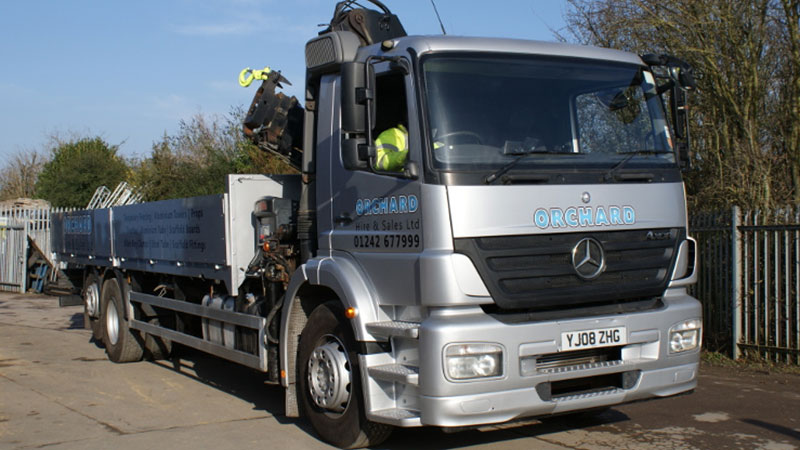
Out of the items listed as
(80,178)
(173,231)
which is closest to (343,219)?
(173,231)

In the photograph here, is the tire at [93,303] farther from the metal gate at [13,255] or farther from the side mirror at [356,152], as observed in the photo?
the metal gate at [13,255]

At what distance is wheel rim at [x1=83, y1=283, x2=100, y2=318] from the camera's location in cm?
1089

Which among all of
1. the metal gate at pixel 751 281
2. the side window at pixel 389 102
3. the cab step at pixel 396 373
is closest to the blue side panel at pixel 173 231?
the side window at pixel 389 102

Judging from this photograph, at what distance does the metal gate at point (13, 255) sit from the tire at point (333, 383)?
1680 cm

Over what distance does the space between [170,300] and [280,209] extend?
2349mm

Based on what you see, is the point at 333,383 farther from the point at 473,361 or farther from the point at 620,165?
the point at 620,165

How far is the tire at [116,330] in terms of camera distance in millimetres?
9914

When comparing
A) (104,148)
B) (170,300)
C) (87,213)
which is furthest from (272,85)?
(104,148)

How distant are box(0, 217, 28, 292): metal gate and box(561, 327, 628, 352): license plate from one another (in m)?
18.4

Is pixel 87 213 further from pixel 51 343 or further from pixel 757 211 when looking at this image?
pixel 757 211

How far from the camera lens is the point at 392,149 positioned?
545 cm

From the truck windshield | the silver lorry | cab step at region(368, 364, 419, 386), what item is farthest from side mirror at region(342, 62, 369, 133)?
cab step at region(368, 364, 419, 386)

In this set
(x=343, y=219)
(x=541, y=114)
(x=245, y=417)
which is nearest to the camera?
(x=541, y=114)

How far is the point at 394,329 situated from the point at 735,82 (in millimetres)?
7555
